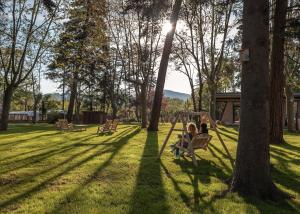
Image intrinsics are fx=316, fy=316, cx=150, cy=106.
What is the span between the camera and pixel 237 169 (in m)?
5.75

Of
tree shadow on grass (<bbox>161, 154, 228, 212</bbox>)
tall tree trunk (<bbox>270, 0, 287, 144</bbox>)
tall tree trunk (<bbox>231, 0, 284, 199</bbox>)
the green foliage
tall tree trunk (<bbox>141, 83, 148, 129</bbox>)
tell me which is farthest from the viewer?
the green foliage

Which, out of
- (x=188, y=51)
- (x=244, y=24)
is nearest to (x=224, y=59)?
(x=188, y=51)

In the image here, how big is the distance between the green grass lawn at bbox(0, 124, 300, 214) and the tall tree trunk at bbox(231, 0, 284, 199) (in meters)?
0.39

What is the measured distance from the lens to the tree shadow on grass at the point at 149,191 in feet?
15.7

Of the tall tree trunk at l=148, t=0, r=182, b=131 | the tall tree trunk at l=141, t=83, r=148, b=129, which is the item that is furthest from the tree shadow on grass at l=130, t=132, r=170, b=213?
the tall tree trunk at l=141, t=83, r=148, b=129

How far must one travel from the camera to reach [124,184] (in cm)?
611

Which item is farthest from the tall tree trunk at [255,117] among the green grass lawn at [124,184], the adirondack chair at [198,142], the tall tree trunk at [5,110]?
the tall tree trunk at [5,110]

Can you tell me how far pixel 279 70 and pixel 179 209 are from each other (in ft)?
35.0

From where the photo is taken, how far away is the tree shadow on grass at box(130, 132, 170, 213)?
4.79m

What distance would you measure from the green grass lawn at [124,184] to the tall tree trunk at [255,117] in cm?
39

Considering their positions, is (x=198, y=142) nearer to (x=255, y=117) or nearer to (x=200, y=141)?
(x=200, y=141)

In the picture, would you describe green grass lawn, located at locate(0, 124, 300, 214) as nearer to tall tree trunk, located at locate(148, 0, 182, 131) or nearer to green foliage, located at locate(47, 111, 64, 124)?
tall tree trunk, located at locate(148, 0, 182, 131)

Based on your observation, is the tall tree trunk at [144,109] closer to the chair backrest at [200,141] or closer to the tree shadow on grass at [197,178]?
the chair backrest at [200,141]

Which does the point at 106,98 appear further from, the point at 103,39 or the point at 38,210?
the point at 38,210
